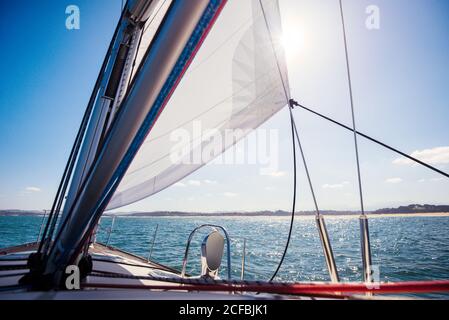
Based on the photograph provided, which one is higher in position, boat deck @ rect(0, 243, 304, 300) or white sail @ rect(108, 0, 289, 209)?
white sail @ rect(108, 0, 289, 209)

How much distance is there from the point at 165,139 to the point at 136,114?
2864 mm

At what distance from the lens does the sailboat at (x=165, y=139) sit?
2.68 feet

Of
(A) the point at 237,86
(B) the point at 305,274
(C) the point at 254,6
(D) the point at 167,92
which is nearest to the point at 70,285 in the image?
(D) the point at 167,92

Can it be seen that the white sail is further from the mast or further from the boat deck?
the mast

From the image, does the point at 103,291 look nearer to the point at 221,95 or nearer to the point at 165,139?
the point at 165,139

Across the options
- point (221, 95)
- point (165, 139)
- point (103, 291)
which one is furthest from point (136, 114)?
point (165, 139)

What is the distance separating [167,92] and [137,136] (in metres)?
0.26

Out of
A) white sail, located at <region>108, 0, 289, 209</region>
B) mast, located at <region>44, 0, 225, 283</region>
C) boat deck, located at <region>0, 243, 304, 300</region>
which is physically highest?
white sail, located at <region>108, 0, 289, 209</region>

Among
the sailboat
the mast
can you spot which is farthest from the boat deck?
the mast

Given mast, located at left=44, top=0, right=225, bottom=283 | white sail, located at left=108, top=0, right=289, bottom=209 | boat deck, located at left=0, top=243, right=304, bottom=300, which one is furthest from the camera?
white sail, located at left=108, top=0, right=289, bottom=209

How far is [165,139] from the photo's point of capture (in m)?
3.65

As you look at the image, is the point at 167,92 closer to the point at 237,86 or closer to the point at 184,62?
the point at 184,62

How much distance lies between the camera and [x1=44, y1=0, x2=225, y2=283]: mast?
2.28 ft

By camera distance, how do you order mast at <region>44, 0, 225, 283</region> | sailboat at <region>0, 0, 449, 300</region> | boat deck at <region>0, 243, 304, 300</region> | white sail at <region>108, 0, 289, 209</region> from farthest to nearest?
white sail at <region>108, 0, 289, 209</region>
boat deck at <region>0, 243, 304, 300</region>
sailboat at <region>0, 0, 449, 300</region>
mast at <region>44, 0, 225, 283</region>
